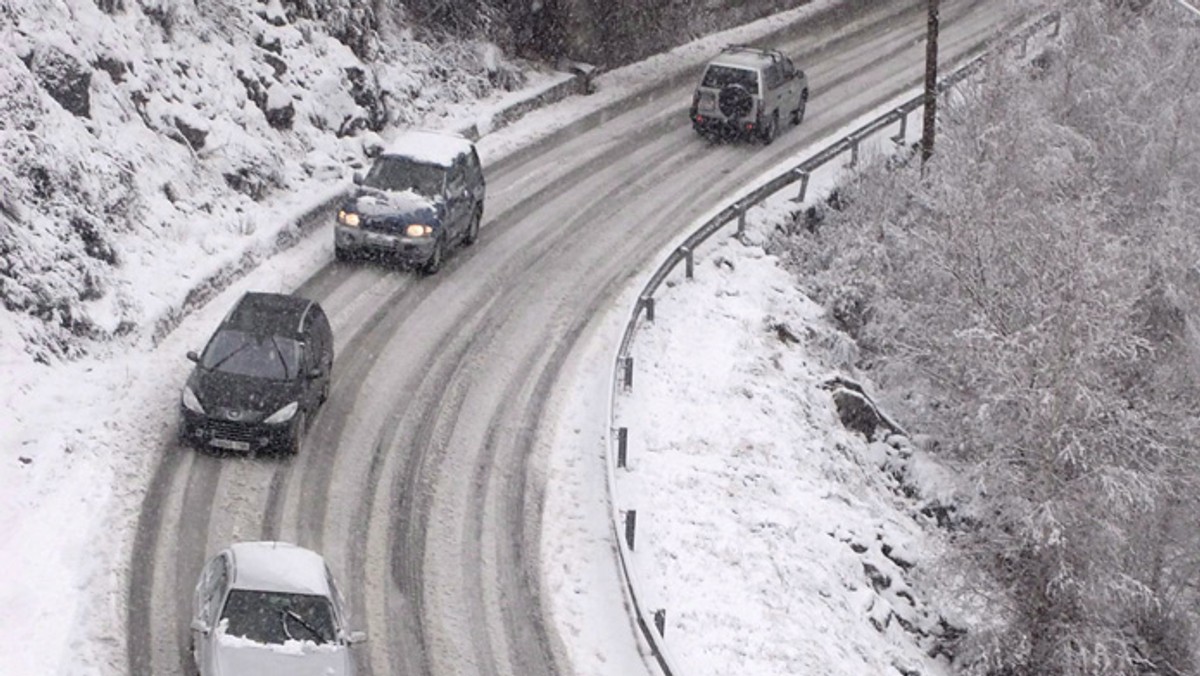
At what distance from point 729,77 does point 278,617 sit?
72.2ft

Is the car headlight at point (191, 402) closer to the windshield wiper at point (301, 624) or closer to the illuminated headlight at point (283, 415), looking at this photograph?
the illuminated headlight at point (283, 415)

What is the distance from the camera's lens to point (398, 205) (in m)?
26.2

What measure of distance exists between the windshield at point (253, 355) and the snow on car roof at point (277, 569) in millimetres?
4086

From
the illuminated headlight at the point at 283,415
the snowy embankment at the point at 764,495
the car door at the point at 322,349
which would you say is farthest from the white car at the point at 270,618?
the car door at the point at 322,349

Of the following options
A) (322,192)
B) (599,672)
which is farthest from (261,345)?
(322,192)

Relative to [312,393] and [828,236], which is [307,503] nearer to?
[312,393]

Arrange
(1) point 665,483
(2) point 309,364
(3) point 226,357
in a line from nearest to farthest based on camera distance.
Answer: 1. (3) point 226,357
2. (2) point 309,364
3. (1) point 665,483

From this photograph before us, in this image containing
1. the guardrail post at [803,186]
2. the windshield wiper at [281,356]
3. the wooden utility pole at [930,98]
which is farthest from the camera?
the wooden utility pole at [930,98]

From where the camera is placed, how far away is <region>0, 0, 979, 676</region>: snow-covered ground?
1761 centimetres

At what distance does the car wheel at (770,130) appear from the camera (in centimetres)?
3525

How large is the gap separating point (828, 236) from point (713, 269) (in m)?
4.30

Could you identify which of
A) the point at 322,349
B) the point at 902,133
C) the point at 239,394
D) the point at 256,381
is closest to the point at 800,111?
the point at 902,133

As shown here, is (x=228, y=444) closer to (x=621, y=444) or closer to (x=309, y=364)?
(x=309, y=364)

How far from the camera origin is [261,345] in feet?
67.6
